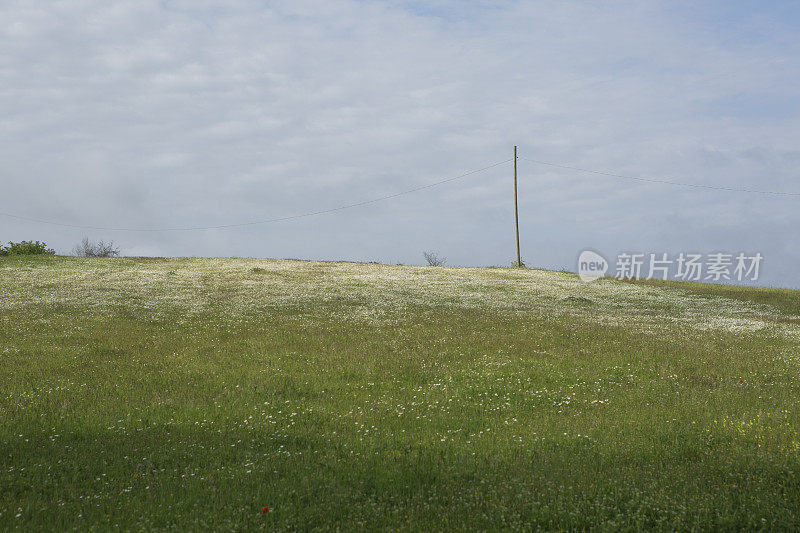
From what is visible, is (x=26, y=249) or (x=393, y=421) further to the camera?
(x=26, y=249)

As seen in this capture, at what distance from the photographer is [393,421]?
13.3 m

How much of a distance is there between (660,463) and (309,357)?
12.6 metres

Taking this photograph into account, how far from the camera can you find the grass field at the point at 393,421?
8.84 meters

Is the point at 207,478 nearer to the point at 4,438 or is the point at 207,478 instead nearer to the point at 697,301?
the point at 4,438

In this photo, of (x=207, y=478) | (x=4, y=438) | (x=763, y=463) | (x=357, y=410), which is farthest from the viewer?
(x=357, y=410)

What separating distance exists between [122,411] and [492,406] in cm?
936

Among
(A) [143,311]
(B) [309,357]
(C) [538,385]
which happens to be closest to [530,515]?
(C) [538,385]

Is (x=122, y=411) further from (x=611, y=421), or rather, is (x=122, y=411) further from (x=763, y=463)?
(x=763, y=463)

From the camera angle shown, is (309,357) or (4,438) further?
(309,357)

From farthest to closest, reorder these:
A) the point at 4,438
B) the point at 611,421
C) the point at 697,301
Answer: the point at 697,301 → the point at 611,421 → the point at 4,438

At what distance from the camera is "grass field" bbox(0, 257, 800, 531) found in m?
8.84

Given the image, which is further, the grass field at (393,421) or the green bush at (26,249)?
the green bush at (26,249)

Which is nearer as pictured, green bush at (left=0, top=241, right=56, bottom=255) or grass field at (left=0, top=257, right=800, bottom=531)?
grass field at (left=0, top=257, right=800, bottom=531)

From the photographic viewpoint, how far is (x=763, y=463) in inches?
416
